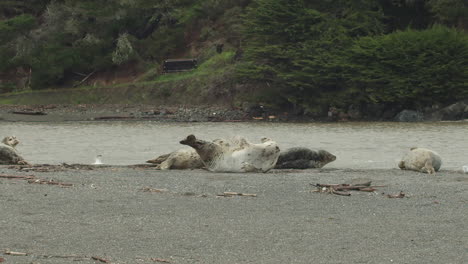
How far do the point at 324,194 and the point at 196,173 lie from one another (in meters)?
5.27

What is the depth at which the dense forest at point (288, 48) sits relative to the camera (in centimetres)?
6009

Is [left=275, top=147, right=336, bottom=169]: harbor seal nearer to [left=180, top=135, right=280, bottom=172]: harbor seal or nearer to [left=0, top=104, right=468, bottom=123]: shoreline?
[left=180, top=135, right=280, bottom=172]: harbor seal

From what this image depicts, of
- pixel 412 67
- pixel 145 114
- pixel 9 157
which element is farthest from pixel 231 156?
pixel 145 114

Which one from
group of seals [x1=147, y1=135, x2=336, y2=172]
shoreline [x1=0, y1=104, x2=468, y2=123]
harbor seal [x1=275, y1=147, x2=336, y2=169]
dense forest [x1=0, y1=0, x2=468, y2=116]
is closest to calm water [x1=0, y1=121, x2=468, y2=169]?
harbor seal [x1=275, y1=147, x2=336, y2=169]

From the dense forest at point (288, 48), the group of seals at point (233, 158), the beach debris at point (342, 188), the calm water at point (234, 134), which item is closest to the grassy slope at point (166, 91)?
the dense forest at point (288, 48)

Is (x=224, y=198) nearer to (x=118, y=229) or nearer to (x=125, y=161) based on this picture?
(x=118, y=229)

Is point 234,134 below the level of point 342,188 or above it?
below

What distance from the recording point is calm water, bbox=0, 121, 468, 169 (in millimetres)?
30480

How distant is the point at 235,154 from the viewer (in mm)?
21078

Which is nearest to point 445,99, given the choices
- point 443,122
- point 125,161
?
point 443,122

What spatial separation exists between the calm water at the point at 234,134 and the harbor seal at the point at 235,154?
4760 millimetres

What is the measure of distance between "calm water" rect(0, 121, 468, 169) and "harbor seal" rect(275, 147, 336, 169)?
2.02 m

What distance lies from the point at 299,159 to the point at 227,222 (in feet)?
34.0

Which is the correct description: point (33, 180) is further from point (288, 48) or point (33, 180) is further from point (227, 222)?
point (288, 48)
